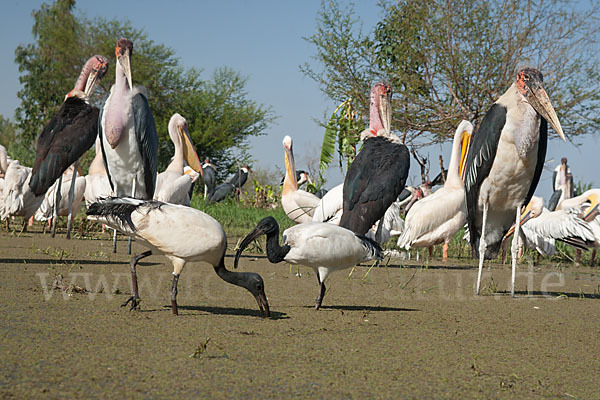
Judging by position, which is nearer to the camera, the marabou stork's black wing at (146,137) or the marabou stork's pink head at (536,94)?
the marabou stork's pink head at (536,94)

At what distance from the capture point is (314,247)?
440 centimetres

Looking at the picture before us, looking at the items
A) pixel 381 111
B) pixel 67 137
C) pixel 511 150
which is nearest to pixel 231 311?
pixel 511 150

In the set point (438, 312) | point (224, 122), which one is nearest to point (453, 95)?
point (438, 312)

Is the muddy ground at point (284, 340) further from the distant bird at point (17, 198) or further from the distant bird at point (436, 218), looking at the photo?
the distant bird at point (17, 198)

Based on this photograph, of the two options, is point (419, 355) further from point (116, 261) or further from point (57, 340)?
point (116, 261)

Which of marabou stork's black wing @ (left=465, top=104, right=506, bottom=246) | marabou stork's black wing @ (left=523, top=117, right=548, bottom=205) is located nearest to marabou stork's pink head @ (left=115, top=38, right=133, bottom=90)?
marabou stork's black wing @ (left=465, top=104, right=506, bottom=246)

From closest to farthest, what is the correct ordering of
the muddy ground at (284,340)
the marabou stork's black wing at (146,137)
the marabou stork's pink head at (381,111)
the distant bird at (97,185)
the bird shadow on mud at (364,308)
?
the muddy ground at (284,340) < the bird shadow on mud at (364,308) < the marabou stork's black wing at (146,137) < the marabou stork's pink head at (381,111) < the distant bird at (97,185)

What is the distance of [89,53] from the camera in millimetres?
36562

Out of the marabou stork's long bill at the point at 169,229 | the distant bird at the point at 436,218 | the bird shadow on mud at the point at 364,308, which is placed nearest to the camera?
the marabou stork's long bill at the point at 169,229

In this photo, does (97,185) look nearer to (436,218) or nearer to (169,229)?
(436,218)

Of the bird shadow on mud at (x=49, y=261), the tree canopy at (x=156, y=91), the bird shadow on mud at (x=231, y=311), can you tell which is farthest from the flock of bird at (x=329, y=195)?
the tree canopy at (x=156, y=91)

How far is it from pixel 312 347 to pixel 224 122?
33.2m

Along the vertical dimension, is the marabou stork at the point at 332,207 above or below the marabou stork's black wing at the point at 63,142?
below

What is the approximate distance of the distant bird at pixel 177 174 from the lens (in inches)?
395
